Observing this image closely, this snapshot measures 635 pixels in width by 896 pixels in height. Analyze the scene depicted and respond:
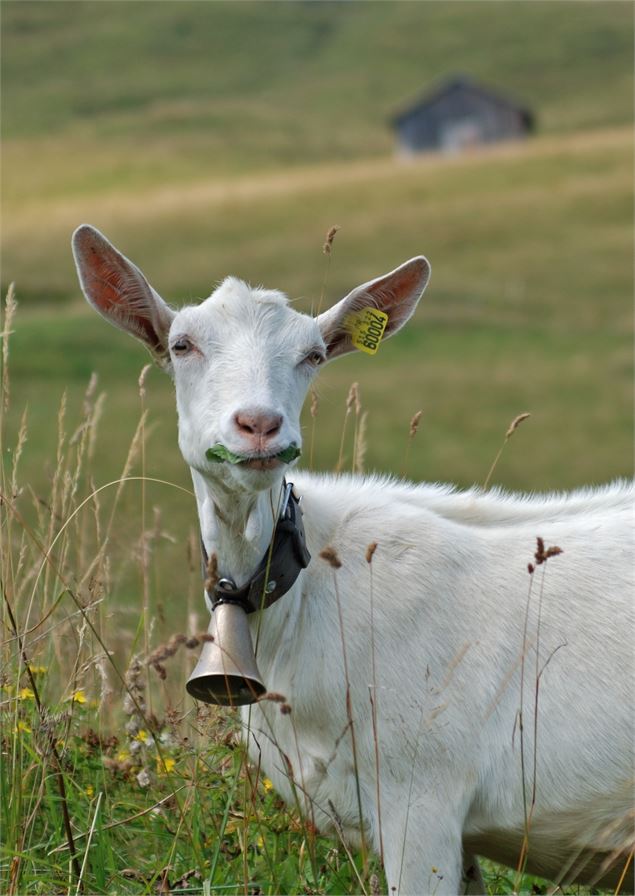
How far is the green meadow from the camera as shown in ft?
13.4

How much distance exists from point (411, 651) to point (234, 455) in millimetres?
941

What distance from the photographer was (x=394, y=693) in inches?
150

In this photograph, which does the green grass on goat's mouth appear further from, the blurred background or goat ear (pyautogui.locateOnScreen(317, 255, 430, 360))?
goat ear (pyautogui.locateOnScreen(317, 255, 430, 360))

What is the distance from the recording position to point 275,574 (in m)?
3.85

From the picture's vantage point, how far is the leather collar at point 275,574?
383 cm

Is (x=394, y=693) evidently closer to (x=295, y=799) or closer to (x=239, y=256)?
(x=295, y=799)

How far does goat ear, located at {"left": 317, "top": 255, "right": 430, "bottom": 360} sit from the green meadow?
0.95ft

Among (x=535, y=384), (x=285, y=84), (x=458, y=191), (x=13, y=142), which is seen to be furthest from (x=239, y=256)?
(x=285, y=84)

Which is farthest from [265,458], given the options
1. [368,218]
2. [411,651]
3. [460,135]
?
[460,135]

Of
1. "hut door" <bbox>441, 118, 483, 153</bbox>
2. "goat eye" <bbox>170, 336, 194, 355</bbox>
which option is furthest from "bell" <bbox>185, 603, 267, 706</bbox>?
"hut door" <bbox>441, 118, 483, 153</bbox>

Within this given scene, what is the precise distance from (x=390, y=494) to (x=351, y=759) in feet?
3.26

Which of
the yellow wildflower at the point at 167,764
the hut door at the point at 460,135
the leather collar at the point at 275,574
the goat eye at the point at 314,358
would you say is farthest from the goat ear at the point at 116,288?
the hut door at the point at 460,135

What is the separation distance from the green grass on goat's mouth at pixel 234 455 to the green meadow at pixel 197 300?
58cm

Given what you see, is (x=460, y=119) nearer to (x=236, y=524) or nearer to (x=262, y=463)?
(x=236, y=524)
